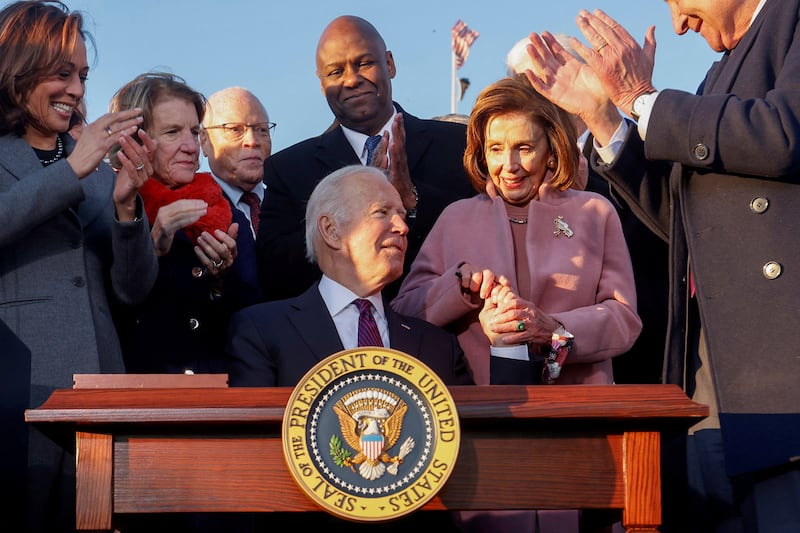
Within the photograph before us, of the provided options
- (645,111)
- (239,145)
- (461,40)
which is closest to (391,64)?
(239,145)

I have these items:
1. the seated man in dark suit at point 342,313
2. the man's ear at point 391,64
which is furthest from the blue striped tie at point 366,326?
the man's ear at point 391,64

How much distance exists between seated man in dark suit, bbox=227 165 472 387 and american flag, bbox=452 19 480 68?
1958 centimetres

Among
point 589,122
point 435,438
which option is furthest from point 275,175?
point 435,438

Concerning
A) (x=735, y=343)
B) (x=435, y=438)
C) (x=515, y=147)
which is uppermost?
(x=515, y=147)

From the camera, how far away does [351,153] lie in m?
4.80

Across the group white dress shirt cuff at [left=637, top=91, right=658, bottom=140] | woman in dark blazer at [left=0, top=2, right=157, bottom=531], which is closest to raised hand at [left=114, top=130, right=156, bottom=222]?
woman in dark blazer at [left=0, top=2, right=157, bottom=531]

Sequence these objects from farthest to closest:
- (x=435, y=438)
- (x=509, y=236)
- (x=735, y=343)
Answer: (x=509, y=236), (x=735, y=343), (x=435, y=438)

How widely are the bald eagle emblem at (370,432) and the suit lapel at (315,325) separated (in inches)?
35.9

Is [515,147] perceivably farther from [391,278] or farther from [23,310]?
[23,310]

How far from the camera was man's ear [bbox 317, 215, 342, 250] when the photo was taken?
12.5 feet

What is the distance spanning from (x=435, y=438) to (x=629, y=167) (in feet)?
4.14

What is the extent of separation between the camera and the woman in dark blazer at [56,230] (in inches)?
139

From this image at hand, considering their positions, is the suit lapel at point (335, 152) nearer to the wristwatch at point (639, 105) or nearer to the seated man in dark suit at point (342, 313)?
the seated man in dark suit at point (342, 313)

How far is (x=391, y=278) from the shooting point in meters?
3.73
